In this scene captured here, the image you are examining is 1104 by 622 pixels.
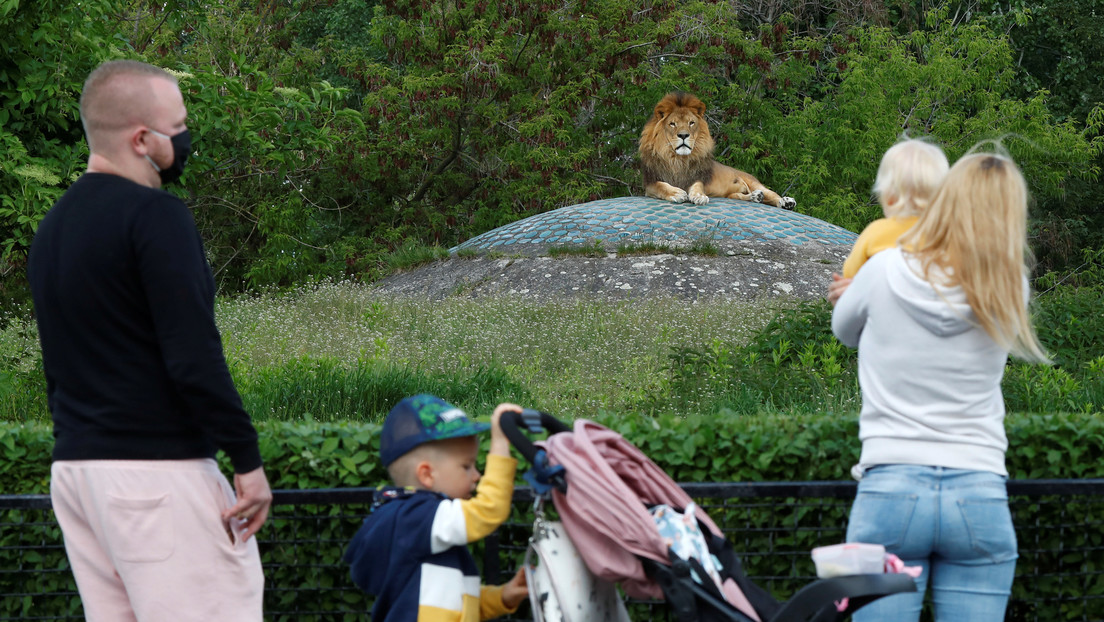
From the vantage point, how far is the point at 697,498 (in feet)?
11.9

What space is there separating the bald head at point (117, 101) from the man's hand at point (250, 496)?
90 centimetres

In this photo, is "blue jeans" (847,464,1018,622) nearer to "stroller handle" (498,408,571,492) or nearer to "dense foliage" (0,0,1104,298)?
"stroller handle" (498,408,571,492)

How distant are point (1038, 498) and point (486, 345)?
6.41 m

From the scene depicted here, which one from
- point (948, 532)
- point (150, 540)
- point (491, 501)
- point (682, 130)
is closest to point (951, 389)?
point (948, 532)

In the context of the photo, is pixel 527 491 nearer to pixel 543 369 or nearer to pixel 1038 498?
pixel 1038 498

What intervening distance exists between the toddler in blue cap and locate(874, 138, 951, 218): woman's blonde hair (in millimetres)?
1310

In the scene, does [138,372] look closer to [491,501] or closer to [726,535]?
[491,501]

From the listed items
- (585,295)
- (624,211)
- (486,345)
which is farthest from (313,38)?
(486,345)

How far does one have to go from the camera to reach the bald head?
2.70 m

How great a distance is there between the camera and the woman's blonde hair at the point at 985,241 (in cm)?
285

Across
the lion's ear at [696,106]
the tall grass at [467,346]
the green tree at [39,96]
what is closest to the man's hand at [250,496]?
the tall grass at [467,346]

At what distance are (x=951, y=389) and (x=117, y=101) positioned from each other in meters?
2.26

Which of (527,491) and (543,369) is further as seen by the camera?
(543,369)

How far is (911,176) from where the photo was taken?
127 inches
